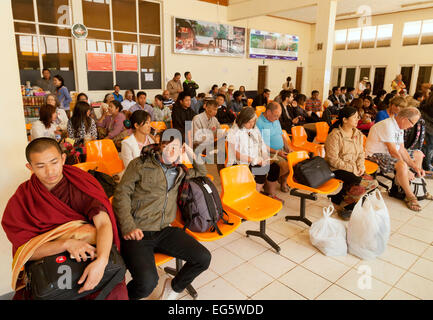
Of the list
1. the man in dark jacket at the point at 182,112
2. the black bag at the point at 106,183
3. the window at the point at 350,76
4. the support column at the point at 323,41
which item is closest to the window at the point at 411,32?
the window at the point at 350,76

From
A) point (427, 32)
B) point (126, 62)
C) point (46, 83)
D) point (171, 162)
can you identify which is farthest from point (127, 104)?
point (427, 32)

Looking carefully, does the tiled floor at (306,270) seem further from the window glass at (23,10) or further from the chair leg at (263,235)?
the window glass at (23,10)

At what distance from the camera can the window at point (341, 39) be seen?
1448 cm

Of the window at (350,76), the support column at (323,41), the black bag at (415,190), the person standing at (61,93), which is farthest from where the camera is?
the window at (350,76)

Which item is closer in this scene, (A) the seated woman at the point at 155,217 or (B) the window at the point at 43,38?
(A) the seated woman at the point at 155,217

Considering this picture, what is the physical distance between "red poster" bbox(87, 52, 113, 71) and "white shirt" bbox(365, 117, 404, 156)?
7.63 metres

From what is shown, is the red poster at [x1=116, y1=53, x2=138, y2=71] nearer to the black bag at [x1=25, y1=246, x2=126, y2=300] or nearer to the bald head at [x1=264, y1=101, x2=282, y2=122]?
the bald head at [x1=264, y1=101, x2=282, y2=122]

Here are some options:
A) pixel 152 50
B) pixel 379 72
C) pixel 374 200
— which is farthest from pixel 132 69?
pixel 379 72

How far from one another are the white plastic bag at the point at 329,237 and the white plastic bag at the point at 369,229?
0.30 feet

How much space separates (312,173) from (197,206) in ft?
5.01

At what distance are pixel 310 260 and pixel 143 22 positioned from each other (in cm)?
909

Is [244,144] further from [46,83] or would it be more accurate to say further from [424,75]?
[424,75]

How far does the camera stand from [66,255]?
153 cm

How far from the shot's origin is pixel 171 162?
2197 millimetres
